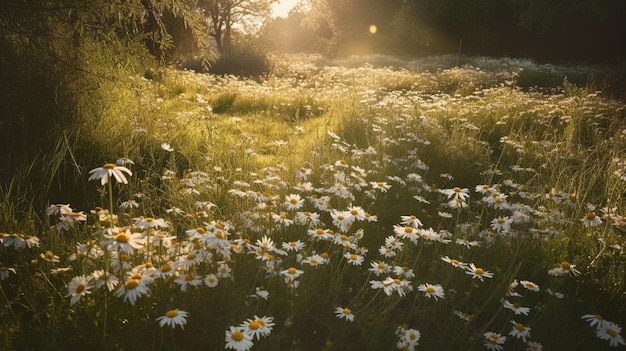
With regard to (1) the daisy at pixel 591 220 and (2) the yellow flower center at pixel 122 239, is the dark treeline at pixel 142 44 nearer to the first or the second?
(2) the yellow flower center at pixel 122 239

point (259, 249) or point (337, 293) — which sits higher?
point (259, 249)

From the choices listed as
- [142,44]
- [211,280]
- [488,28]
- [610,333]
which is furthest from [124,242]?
[488,28]

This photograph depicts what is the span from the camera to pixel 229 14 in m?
32.6

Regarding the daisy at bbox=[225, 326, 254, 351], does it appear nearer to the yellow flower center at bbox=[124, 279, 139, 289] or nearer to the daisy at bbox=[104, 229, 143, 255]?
the yellow flower center at bbox=[124, 279, 139, 289]

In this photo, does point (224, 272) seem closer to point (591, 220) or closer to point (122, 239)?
point (122, 239)

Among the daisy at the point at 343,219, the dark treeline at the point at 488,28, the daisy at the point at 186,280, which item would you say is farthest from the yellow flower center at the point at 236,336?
the dark treeline at the point at 488,28

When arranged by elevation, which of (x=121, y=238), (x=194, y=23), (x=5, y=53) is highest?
(x=194, y=23)

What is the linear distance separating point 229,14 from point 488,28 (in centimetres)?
1949

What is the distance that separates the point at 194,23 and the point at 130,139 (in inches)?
58.4

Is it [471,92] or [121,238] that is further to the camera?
[471,92]

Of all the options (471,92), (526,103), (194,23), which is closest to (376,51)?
(471,92)

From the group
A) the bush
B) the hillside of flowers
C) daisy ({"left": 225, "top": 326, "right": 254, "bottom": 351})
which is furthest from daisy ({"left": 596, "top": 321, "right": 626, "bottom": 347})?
the bush

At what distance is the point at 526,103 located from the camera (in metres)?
7.16

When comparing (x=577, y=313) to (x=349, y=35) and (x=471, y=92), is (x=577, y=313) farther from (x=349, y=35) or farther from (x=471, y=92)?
(x=349, y=35)
